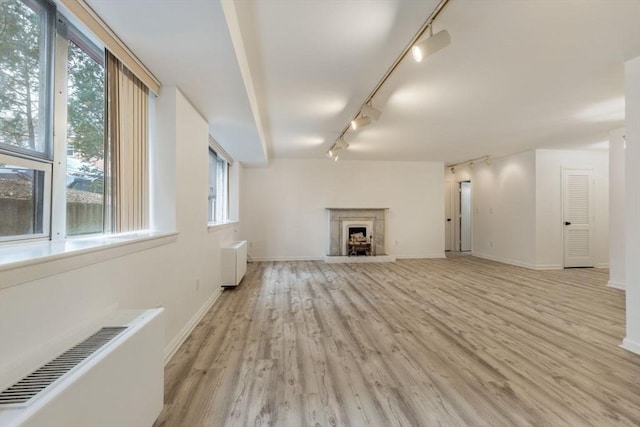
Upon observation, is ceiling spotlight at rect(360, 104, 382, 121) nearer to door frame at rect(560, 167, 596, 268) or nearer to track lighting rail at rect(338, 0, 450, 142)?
track lighting rail at rect(338, 0, 450, 142)

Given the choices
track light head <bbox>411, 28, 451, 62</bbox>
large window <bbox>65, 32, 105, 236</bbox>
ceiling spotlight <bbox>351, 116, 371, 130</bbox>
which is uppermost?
ceiling spotlight <bbox>351, 116, 371, 130</bbox>

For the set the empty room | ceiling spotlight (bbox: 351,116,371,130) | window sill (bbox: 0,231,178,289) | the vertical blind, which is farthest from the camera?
ceiling spotlight (bbox: 351,116,371,130)

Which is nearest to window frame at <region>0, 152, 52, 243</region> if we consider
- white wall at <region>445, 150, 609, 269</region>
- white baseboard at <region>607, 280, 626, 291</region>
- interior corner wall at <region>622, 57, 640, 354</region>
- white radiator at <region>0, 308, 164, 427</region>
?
white radiator at <region>0, 308, 164, 427</region>

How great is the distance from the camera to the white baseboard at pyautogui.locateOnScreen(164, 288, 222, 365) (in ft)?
7.60

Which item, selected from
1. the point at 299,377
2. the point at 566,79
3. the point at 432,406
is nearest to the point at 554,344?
the point at 432,406

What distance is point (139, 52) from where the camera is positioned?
2029 mm

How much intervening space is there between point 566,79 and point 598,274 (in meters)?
4.54

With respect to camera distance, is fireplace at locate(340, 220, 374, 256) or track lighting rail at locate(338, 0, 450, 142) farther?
fireplace at locate(340, 220, 374, 256)

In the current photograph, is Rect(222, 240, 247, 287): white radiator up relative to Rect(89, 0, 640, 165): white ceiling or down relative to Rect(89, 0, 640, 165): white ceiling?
down

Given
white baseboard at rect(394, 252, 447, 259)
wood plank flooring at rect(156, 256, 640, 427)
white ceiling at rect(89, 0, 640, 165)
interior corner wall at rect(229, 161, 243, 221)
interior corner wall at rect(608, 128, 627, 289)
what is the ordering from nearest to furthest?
wood plank flooring at rect(156, 256, 640, 427) < white ceiling at rect(89, 0, 640, 165) < interior corner wall at rect(608, 128, 627, 289) < interior corner wall at rect(229, 161, 243, 221) < white baseboard at rect(394, 252, 447, 259)

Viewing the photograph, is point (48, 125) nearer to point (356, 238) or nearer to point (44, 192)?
point (44, 192)

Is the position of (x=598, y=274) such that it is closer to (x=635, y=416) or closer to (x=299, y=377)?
(x=635, y=416)

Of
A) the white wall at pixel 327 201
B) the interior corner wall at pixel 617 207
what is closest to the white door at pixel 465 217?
the white wall at pixel 327 201

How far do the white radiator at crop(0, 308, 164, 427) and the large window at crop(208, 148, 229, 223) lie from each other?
3.55 meters
